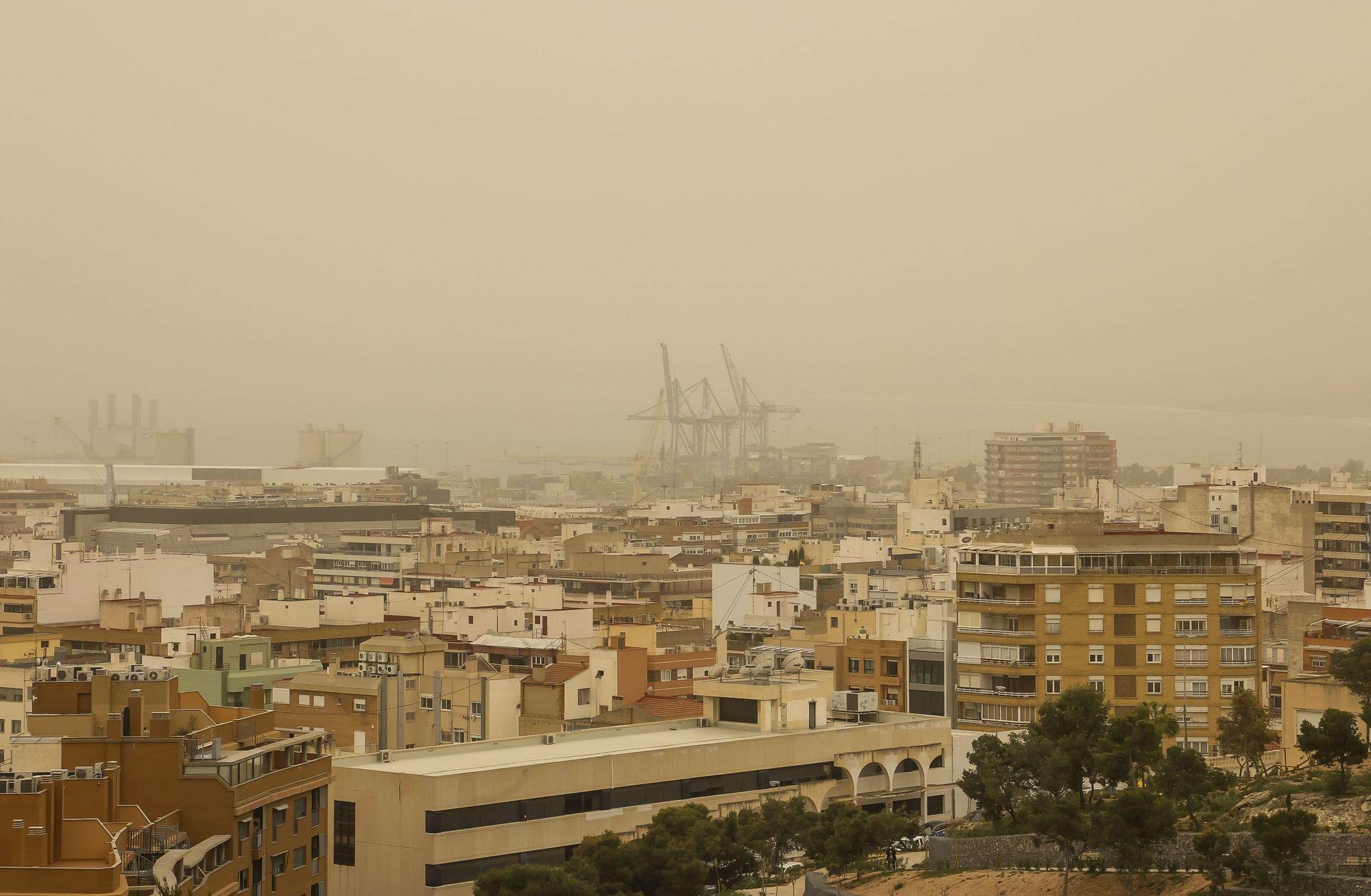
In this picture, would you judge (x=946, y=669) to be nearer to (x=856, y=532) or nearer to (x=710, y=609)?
(x=710, y=609)

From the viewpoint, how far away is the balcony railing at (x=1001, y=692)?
21469mm

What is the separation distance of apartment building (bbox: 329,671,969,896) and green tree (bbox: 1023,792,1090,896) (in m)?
4.68

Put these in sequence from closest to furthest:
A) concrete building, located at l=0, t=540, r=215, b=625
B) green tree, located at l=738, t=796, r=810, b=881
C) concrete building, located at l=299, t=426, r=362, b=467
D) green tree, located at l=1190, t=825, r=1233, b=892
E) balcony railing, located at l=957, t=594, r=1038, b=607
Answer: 1. green tree, located at l=1190, t=825, r=1233, b=892
2. green tree, located at l=738, t=796, r=810, b=881
3. balcony railing, located at l=957, t=594, r=1038, b=607
4. concrete building, located at l=0, t=540, r=215, b=625
5. concrete building, located at l=299, t=426, r=362, b=467

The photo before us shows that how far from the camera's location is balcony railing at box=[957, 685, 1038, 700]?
845 inches

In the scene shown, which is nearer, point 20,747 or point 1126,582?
point 20,747

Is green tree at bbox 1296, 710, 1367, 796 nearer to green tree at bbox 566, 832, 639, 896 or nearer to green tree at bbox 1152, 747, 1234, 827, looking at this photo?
green tree at bbox 1152, 747, 1234, 827

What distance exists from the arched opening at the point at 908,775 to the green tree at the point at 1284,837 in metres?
7.82

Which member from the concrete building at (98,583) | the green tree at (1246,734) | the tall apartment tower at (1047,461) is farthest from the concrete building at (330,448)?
the green tree at (1246,734)

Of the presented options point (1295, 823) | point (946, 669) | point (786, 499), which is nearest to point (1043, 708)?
point (1295, 823)

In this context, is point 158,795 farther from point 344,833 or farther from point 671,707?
point 671,707

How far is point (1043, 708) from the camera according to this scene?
1644 centimetres

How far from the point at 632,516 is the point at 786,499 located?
743 cm

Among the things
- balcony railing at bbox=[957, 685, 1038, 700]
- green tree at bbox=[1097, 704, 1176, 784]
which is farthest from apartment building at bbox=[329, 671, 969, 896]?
green tree at bbox=[1097, 704, 1176, 784]

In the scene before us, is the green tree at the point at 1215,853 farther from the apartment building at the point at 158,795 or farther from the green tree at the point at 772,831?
the apartment building at the point at 158,795
